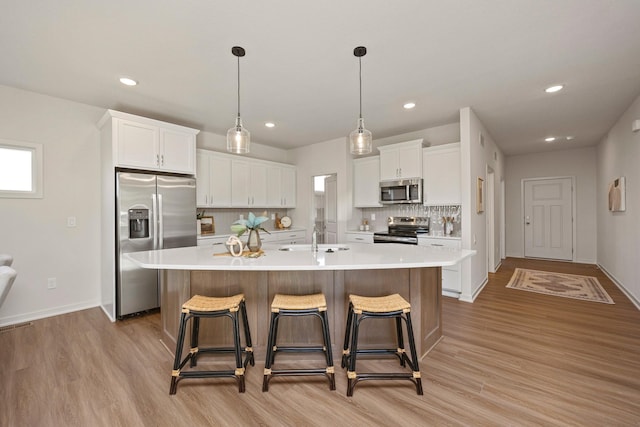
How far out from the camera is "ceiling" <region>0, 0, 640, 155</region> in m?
1.94

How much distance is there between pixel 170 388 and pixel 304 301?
108 centimetres

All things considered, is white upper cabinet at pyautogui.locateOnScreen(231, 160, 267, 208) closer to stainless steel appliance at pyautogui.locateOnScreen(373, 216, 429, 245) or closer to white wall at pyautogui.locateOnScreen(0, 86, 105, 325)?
white wall at pyautogui.locateOnScreen(0, 86, 105, 325)

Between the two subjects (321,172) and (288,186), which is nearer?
(321,172)

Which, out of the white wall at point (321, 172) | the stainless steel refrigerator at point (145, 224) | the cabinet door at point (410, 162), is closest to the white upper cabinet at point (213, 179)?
the stainless steel refrigerator at point (145, 224)

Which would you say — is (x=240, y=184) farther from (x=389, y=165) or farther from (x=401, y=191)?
(x=401, y=191)

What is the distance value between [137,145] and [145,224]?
97 cm

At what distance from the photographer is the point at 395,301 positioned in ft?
6.45

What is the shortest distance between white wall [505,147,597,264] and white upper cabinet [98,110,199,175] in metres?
7.33

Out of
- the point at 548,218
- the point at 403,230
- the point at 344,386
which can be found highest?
the point at 548,218

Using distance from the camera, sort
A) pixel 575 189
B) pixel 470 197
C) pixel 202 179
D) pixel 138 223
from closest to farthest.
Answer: pixel 138 223 → pixel 470 197 → pixel 202 179 → pixel 575 189

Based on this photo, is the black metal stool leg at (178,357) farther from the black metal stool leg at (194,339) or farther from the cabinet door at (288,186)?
the cabinet door at (288,186)

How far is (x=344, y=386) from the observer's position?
1.95m

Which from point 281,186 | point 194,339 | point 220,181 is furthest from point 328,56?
point 281,186

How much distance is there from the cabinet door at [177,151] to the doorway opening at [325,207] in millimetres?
2391
